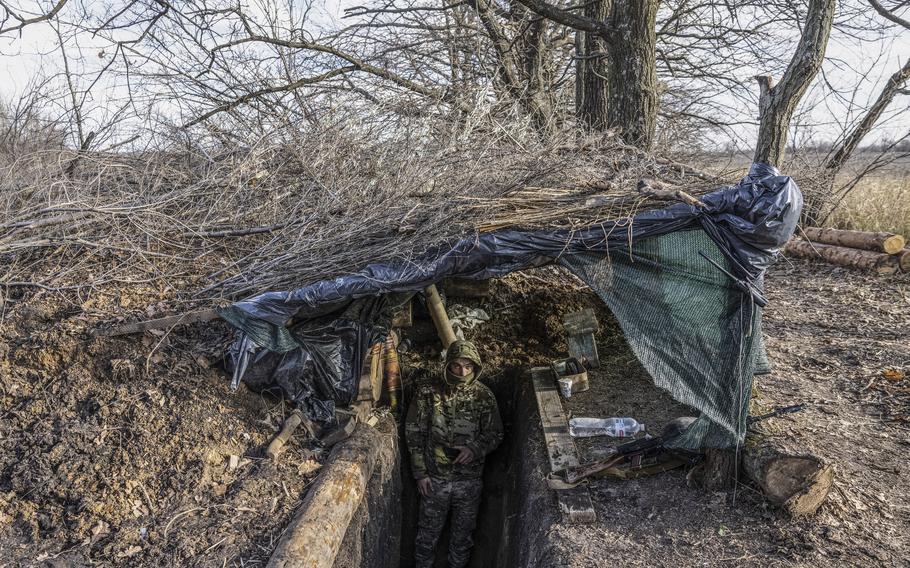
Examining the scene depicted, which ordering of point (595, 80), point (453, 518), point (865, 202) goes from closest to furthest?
1. point (453, 518)
2. point (595, 80)
3. point (865, 202)

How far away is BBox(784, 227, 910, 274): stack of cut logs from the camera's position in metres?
7.97

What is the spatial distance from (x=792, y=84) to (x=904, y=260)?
4.02 metres

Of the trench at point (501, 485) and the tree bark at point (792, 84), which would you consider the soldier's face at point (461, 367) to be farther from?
the tree bark at point (792, 84)

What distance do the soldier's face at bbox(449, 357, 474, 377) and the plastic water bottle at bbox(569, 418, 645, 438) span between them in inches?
43.3

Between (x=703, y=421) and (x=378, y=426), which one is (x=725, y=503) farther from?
(x=378, y=426)

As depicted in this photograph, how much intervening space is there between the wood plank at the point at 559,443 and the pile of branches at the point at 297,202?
76.0 inches

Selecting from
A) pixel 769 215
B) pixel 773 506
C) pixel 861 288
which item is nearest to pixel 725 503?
pixel 773 506

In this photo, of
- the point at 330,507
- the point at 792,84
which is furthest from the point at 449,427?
the point at 792,84

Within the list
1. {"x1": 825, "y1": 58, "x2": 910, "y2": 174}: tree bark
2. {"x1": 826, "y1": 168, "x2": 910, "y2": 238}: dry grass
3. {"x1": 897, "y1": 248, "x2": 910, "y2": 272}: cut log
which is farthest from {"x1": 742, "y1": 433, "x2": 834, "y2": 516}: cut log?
{"x1": 826, "y1": 168, "x2": 910, "y2": 238}: dry grass

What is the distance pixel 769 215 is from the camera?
3.51m

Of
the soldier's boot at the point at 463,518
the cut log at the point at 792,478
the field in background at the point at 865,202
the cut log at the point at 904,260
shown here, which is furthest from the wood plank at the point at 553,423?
the cut log at the point at 904,260

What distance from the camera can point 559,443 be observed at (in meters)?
4.86

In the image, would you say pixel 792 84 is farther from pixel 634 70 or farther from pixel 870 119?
pixel 870 119

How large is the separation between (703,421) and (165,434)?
3.90m
